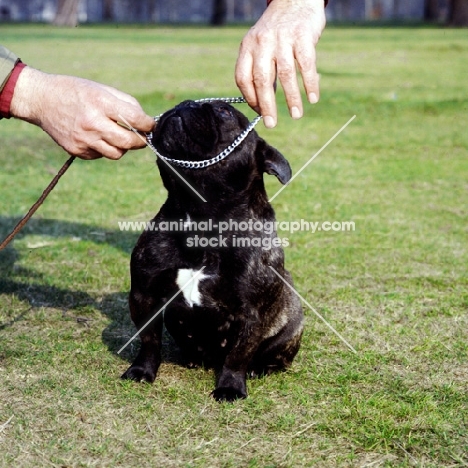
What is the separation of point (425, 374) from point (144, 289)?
1294mm

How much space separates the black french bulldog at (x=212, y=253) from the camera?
329 cm

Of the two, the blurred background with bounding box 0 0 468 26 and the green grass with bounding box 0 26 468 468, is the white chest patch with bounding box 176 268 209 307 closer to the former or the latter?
the green grass with bounding box 0 26 468 468

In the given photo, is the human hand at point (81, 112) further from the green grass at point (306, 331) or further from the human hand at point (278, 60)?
the green grass at point (306, 331)

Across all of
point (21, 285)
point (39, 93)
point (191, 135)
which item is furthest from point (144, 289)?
point (21, 285)

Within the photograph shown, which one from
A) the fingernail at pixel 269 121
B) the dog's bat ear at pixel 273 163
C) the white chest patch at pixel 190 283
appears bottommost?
the white chest patch at pixel 190 283

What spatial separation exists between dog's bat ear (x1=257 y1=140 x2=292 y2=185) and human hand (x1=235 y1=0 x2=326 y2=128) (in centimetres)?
44

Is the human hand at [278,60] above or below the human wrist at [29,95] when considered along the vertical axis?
above

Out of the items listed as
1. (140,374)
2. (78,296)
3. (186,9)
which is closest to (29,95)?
(140,374)

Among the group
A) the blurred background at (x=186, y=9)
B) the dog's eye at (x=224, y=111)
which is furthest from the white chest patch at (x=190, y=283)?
the blurred background at (x=186, y=9)

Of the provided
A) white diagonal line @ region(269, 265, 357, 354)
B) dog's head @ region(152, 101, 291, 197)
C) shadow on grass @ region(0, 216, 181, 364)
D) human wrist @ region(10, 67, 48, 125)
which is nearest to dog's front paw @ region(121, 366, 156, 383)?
shadow on grass @ region(0, 216, 181, 364)

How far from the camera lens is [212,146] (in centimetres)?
328

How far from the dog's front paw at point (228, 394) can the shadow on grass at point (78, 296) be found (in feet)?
1.55

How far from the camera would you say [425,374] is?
12.0 ft

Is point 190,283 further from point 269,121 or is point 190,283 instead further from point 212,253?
point 269,121
